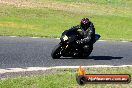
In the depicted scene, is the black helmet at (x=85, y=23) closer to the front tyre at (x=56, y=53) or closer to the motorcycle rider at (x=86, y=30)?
the motorcycle rider at (x=86, y=30)

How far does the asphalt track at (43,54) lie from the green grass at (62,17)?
8.59 m

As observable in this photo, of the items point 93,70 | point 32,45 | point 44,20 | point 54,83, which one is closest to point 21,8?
point 44,20

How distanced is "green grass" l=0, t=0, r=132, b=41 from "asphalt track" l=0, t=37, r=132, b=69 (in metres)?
8.59

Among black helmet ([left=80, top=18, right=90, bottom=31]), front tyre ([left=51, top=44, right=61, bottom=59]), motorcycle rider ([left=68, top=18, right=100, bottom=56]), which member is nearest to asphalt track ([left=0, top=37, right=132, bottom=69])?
front tyre ([left=51, top=44, right=61, bottom=59])

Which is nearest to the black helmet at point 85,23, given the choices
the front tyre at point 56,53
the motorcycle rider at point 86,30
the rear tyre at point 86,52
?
the motorcycle rider at point 86,30

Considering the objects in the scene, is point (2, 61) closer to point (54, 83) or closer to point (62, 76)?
point (62, 76)

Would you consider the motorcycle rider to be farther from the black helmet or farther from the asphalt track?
the asphalt track

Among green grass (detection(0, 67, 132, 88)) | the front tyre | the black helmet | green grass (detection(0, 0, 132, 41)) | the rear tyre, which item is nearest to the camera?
green grass (detection(0, 67, 132, 88))

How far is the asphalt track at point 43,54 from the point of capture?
15.9 m

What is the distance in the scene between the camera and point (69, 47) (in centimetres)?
1731

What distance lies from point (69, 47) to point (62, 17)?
2621 centimetres

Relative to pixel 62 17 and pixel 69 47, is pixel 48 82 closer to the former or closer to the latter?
pixel 69 47

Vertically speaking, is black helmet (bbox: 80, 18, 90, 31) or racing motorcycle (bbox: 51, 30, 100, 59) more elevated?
black helmet (bbox: 80, 18, 90, 31)

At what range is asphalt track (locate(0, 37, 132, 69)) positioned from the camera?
1586cm
